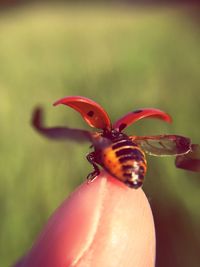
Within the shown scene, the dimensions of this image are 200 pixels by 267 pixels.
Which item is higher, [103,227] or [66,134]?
[66,134]

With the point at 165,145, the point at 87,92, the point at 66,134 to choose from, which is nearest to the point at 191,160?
the point at 165,145

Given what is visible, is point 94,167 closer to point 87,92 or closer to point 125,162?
point 125,162

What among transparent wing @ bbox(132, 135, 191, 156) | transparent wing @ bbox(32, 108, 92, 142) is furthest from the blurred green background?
transparent wing @ bbox(32, 108, 92, 142)

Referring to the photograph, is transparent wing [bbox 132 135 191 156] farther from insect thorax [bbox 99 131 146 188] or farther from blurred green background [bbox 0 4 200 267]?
blurred green background [bbox 0 4 200 267]

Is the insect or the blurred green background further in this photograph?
the blurred green background

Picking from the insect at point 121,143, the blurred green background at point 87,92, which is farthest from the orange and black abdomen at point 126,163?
the blurred green background at point 87,92

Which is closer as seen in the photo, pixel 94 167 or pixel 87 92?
pixel 94 167

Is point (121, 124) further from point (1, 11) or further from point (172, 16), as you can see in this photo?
point (1, 11)
